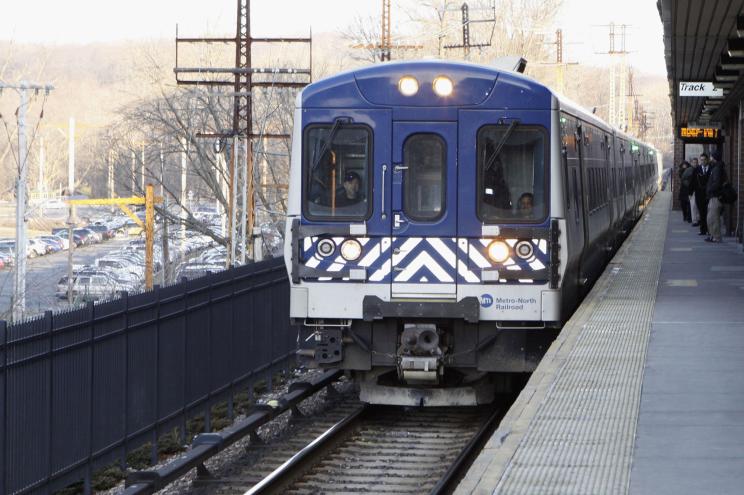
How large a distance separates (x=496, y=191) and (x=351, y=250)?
1.40 m

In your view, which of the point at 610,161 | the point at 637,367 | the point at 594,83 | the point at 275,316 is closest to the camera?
the point at 637,367

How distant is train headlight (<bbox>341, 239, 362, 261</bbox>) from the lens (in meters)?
11.5

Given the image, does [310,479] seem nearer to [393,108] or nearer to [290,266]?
[290,266]

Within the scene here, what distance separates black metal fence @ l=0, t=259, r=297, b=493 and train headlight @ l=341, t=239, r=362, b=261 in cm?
174

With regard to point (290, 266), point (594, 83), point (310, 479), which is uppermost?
point (594, 83)

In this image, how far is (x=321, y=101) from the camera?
11.6 metres

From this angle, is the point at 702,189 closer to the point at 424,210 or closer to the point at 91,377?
the point at 424,210

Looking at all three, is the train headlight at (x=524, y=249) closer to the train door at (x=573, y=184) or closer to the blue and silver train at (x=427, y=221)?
the blue and silver train at (x=427, y=221)

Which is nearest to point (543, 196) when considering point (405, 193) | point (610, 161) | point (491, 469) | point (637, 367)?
point (405, 193)

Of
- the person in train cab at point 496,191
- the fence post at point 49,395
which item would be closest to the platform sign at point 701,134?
the person in train cab at point 496,191

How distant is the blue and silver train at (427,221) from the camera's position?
37.3 ft

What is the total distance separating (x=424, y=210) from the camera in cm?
1156

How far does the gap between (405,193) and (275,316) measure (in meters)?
4.59

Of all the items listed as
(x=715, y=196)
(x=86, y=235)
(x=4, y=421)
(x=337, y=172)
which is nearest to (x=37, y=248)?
(x=86, y=235)
